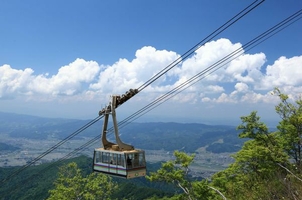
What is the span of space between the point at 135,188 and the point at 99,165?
126879 millimetres

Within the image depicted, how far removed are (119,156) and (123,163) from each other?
1.81 feet

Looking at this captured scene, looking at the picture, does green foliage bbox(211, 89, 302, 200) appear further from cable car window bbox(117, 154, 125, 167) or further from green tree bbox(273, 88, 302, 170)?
cable car window bbox(117, 154, 125, 167)

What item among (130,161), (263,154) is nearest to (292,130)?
→ (263,154)

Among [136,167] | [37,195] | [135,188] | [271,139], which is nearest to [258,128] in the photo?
[271,139]

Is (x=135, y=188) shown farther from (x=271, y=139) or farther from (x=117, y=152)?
(x=117, y=152)

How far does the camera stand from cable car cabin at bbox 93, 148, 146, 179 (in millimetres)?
19125

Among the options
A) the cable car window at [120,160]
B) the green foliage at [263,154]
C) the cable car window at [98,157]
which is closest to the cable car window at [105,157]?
the cable car window at [98,157]

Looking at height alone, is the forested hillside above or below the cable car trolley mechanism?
below

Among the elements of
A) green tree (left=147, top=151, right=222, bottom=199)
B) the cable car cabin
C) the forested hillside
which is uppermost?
the cable car cabin

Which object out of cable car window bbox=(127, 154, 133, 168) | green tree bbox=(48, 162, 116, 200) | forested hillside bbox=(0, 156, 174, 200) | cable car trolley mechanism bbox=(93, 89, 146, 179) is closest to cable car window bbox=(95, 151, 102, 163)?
cable car trolley mechanism bbox=(93, 89, 146, 179)

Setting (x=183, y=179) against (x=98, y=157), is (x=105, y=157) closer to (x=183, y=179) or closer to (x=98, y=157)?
(x=98, y=157)

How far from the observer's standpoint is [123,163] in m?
19.2

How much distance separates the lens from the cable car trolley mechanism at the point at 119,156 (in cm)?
1828

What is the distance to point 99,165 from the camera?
70.2 feet
